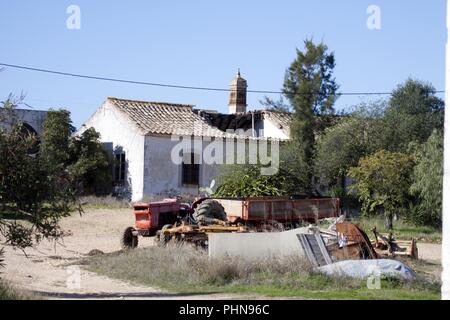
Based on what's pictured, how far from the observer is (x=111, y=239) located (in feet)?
72.5

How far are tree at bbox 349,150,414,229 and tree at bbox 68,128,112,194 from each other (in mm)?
12594

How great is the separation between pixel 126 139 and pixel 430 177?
1575 centimetres


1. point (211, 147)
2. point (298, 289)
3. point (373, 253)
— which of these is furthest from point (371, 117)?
point (298, 289)

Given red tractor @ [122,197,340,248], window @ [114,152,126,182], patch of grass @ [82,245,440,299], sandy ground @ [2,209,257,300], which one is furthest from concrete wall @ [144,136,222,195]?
patch of grass @ [82,245,440,299]

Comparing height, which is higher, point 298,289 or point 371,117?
point 371,117

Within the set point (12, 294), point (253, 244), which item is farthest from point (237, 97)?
point (12, 294)

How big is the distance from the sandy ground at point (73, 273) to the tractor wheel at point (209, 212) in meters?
2.35

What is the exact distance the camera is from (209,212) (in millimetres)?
19859

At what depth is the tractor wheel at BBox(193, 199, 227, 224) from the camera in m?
19.4

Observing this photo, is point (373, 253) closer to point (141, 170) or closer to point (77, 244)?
point (77, 244)

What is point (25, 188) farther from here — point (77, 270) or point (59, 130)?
point (59, 130)

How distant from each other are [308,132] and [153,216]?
16399 mm

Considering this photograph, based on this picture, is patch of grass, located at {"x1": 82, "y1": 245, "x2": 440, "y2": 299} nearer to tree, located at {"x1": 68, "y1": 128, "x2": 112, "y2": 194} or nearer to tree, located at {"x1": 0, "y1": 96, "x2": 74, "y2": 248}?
tree, located at {"x1": 0, "y1": 96, "x2": 74, "y2": 248}
